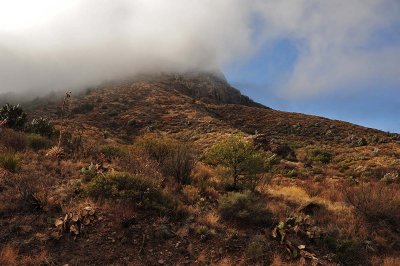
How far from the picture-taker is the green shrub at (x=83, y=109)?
169 feet

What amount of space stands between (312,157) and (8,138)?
2597 centimetres

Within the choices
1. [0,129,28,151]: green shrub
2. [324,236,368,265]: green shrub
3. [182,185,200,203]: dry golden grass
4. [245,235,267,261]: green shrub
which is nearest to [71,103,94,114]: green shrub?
[0,129,28,151]: green shrub

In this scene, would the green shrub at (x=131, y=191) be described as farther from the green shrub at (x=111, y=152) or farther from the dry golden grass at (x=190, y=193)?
the green shrub at (x=111, y=152)

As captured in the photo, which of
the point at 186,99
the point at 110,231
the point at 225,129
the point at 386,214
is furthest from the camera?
the point at 186,99

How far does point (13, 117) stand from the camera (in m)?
26.1

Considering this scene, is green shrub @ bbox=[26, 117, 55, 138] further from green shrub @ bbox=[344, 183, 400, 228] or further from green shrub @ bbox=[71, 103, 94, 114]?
green shrub @ bbox=[71, 103, 94, 114]

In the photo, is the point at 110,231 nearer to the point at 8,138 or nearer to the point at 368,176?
the point at 8,138

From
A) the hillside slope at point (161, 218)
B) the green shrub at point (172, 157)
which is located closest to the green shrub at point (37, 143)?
the hillside slope at point (161, 218)

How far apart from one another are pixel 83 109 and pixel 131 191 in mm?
42664

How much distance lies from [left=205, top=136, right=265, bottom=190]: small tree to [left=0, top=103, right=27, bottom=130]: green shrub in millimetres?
14420

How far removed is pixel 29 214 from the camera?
11234 millimetres

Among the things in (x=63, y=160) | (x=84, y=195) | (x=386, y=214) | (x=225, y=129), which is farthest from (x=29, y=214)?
(x=225, y=129)

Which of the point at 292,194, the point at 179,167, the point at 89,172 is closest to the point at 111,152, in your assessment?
the point at 179,167

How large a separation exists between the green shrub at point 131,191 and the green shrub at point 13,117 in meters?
14.6
